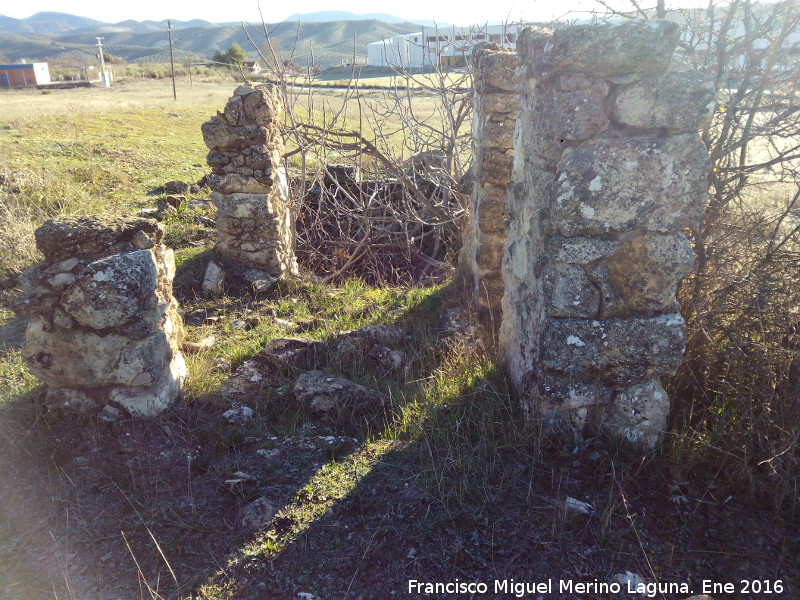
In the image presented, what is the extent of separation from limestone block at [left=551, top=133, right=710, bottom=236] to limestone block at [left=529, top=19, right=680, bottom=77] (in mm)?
341

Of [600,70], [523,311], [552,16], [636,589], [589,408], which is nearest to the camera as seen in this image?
[636,589]

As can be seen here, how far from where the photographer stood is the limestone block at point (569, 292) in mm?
2789

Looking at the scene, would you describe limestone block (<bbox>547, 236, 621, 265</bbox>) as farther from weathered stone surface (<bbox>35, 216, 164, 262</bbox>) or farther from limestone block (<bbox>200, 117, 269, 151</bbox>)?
limestone block (<bbox>200, 117, 269, 151</bbox>)

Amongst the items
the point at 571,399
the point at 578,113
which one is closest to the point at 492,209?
the point at 578,113

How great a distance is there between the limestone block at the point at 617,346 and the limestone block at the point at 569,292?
54mm

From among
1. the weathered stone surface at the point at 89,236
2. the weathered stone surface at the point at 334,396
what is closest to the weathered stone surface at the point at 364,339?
the weathered stone surface at the point at 334,396

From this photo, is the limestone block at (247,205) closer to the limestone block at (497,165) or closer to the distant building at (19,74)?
the limestone block at (497,165)

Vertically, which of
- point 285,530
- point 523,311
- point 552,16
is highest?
point 552,16

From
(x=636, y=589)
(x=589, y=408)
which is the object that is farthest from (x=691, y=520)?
(x=589, y=408)

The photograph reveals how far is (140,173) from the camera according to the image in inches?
392

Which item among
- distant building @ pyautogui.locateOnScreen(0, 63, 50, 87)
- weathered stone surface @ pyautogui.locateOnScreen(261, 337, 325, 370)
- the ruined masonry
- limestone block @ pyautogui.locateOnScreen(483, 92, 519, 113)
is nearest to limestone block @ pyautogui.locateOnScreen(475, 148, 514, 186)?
limestone block @ pyautogui.locateOnScreen(483, 92, 519, 113)

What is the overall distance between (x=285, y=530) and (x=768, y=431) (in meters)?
2.40

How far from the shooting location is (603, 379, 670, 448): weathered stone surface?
285 centimetres

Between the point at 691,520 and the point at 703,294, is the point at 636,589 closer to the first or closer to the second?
the point at 691,520
